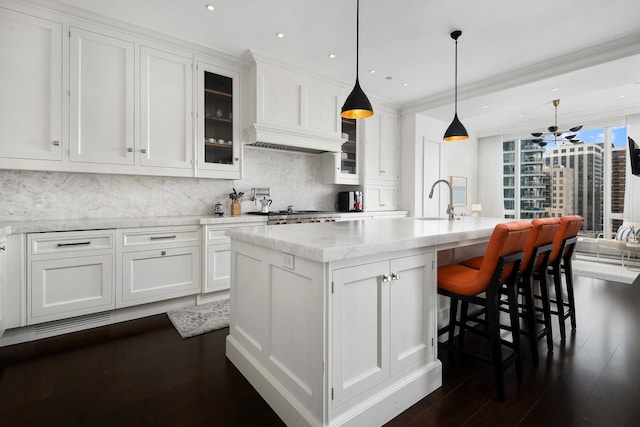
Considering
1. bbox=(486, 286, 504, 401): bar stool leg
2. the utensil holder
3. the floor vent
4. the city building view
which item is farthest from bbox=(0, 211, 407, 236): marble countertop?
the city building view

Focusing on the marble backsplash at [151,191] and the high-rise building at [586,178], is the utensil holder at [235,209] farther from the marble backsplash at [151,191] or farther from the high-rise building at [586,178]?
the high-rise building at [586,178]

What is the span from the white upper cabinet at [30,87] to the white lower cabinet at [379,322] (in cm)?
279

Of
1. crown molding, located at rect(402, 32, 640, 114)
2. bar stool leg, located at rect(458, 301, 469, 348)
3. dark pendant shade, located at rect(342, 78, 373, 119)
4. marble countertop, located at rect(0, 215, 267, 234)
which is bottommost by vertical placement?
bar stool leg, located at rect(458, 301, 469, 348)

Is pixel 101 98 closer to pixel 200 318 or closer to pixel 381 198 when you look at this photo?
pixel 200 318

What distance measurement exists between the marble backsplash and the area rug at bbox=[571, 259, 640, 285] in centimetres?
398

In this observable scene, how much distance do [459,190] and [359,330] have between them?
21.2 feet

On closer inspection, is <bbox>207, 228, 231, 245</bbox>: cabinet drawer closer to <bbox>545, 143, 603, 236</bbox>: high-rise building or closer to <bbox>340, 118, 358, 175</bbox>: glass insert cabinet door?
<bbox>340, 118, 358, 175</bbox>: glass insert cabinet door

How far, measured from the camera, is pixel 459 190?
7164mm

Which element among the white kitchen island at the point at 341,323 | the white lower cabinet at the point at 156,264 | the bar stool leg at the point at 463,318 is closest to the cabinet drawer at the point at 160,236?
the white lower cabinet at the point at 156,264

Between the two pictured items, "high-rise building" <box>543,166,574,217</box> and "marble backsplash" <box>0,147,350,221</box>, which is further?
"high-rise building" <box>543,166,574,217</box>

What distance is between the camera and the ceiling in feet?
8.96

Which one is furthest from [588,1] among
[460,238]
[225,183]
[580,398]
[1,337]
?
[1,337]

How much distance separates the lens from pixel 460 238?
6.20 ft

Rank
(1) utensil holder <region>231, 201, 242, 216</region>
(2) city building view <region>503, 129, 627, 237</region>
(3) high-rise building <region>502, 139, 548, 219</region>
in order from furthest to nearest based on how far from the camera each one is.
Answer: (3) high-rise building <region>502, 139, 548, 219</region>
(2) city building view <region>503, 129, 627, 237</region>
(1) utensil holder <region>231, 201, 242, 216</region>
